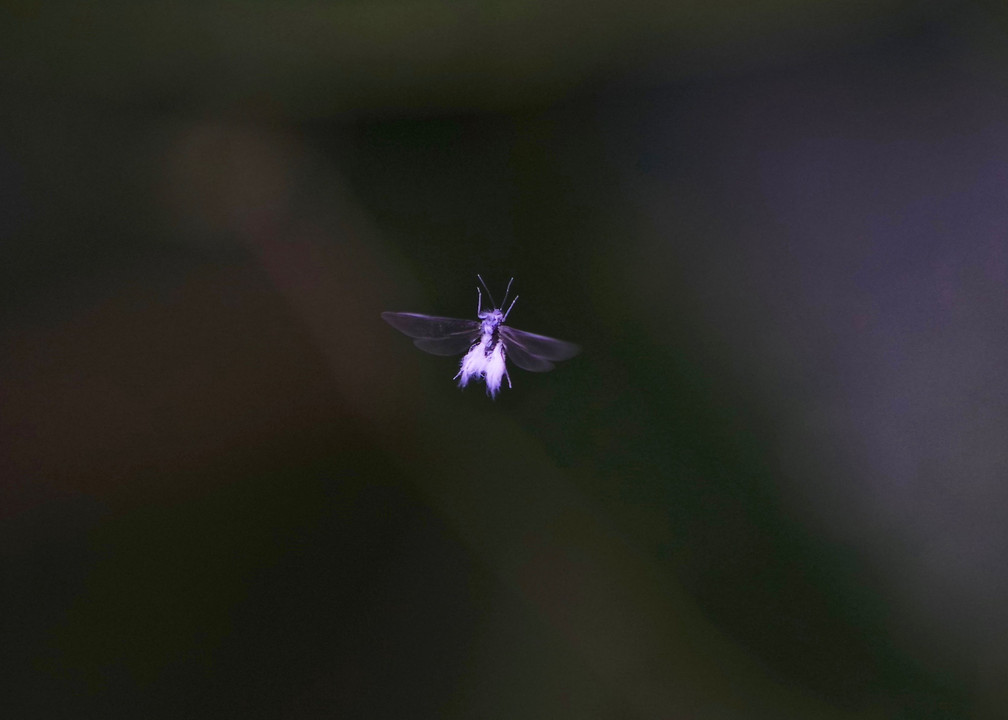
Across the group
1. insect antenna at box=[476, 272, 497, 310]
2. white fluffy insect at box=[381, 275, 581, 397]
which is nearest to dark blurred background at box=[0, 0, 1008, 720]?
insect antenna at box=[476, 272, 497, 310]

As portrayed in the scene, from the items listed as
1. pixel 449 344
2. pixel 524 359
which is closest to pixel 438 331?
pixel 449 344

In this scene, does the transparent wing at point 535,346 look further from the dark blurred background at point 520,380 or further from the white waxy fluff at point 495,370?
the dark blurred background at point 520,380

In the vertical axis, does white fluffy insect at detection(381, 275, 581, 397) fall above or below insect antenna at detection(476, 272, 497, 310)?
below

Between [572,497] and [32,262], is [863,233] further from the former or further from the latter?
[32,262]

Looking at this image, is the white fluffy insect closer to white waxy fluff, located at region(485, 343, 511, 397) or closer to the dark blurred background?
white waxy fluff, located at region(485, 343, 511, 397)

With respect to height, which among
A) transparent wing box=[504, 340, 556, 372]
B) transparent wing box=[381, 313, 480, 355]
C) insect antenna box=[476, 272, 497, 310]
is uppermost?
insect antenna box=[476, 272, 497, 310]

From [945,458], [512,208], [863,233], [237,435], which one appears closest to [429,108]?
[512,208]

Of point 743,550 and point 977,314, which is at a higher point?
point 977,314

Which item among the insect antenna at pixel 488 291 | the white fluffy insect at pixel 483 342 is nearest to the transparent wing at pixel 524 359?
the white fluffy insect at pixel 483 342

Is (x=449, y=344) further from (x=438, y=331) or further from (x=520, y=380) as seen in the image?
(x=520, y=380)
